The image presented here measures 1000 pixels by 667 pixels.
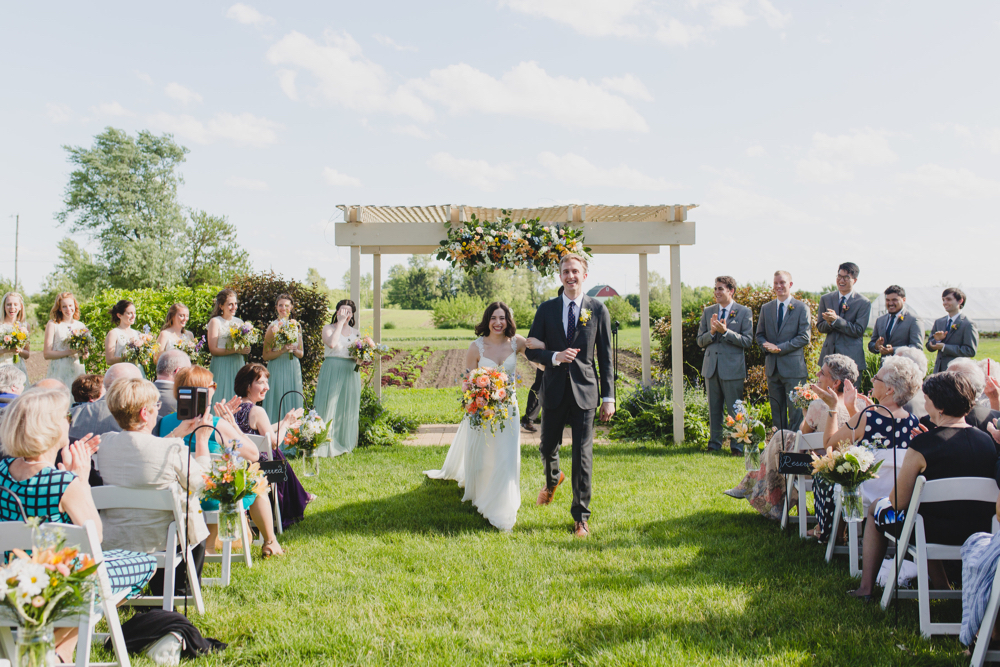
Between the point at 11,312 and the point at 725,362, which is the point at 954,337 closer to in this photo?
the point at 725,362

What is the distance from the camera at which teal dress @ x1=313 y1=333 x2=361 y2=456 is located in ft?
27.5

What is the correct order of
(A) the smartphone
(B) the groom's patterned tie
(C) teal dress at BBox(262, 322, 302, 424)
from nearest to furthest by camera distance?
(A) the smartphone < (B) the groom's patterned tie < (C) teal dress at BBox(262, 322, 302, 424)

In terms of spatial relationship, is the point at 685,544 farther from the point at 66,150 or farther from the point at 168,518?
the point at 66,150

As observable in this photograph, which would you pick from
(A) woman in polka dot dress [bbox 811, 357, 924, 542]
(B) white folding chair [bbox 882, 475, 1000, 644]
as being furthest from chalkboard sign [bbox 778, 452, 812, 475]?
(B) white folding chair [bbox 882, 475, 1000, 644]

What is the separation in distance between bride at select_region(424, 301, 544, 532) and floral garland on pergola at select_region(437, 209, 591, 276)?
1977 mm

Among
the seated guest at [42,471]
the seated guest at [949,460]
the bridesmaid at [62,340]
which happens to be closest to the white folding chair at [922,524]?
the seated guest at [949,460]

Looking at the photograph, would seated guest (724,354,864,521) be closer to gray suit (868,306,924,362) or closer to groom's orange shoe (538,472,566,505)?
groom's orange shoe (538,472,566,505)

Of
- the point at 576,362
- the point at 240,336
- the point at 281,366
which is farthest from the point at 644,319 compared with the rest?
the point at 240,336

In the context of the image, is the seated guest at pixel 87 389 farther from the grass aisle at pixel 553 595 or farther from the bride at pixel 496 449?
the bride at pixel 496 449

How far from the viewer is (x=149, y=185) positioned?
4084 centimetres

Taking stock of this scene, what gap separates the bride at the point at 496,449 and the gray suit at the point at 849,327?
13.9 ft

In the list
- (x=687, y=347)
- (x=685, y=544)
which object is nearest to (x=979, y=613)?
(x=685, y=544)

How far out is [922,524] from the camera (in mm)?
3400

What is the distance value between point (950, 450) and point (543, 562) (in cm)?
253
